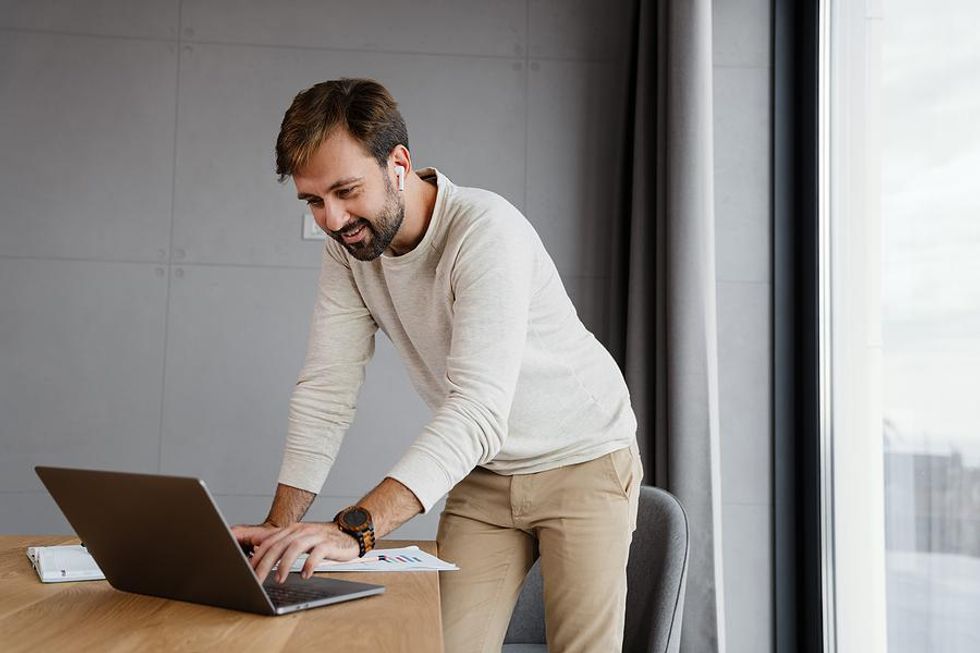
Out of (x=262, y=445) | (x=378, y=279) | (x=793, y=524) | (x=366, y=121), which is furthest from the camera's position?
(x=262, y=445)

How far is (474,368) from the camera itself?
1473 mm

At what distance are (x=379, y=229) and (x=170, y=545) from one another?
72 cm

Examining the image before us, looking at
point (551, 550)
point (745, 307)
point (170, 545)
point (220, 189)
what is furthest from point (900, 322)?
point (220, 189)

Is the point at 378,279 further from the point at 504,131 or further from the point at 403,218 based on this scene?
the point at 504,131

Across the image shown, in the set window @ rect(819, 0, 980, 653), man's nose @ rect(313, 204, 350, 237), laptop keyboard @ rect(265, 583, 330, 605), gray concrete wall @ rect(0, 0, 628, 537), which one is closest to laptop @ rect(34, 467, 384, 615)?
laptop keyboard @ rect(265, 583, 330, 605)

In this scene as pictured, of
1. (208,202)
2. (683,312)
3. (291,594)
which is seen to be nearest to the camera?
(291,594)

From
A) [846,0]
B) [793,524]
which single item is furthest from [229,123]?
[793,524]

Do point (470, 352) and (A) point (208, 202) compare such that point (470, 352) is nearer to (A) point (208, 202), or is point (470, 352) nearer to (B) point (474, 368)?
(B) point (474, 368)

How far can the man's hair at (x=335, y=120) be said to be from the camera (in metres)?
1.59

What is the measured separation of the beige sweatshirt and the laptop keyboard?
273 mm

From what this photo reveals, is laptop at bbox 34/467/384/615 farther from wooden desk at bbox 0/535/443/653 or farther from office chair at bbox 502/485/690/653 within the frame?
office chair at bbox 502/485/690/653

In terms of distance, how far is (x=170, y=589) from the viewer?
117 centimetres

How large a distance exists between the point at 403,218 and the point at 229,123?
63.1 inches

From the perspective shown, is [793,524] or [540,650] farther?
[793,524]
